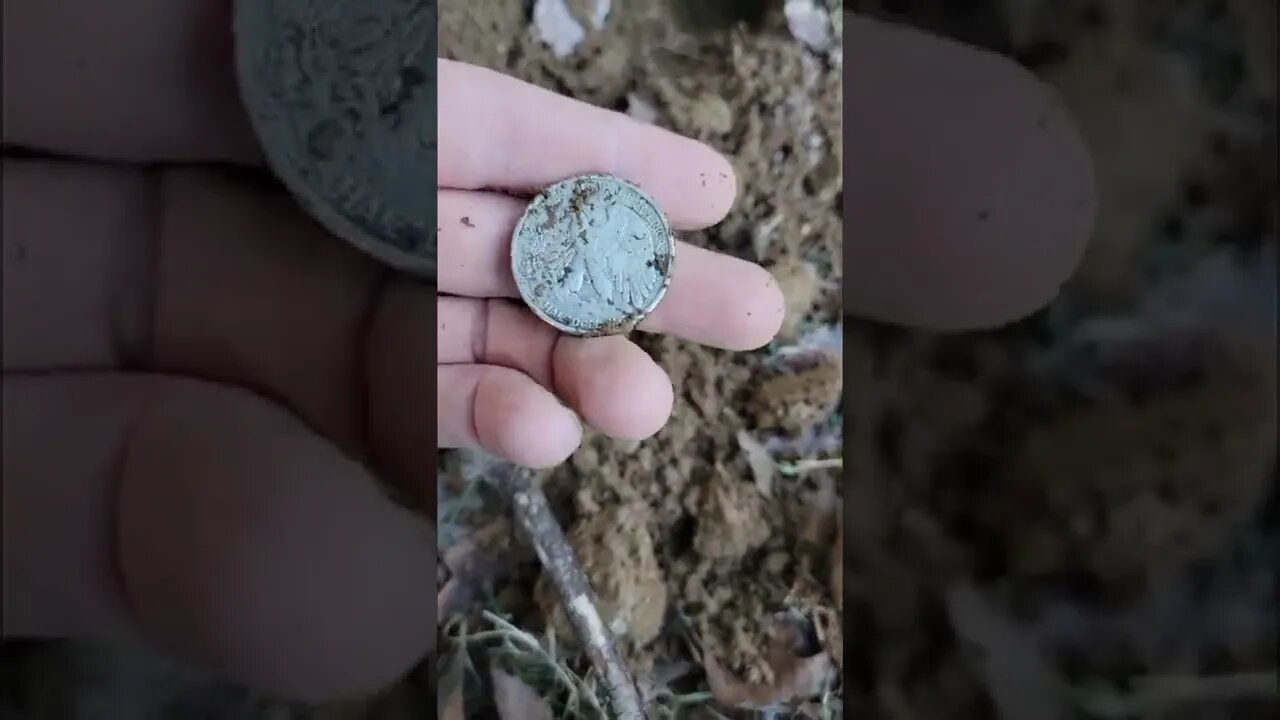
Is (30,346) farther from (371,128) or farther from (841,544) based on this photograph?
(841,544)

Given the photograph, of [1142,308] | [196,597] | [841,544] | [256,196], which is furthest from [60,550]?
[1142,308]

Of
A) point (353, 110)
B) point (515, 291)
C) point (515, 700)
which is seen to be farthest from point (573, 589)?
point (353, 110)

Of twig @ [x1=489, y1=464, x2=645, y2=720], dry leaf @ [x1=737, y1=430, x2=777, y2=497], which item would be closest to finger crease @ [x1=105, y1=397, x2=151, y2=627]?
twig @ [x1=489, y1=464, x2=645, y2=720]

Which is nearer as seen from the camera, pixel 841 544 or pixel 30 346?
pixel 30 346

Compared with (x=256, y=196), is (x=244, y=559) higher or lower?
lower

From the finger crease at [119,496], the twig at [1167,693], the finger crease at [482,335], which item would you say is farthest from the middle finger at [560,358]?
the twig at [1167,693]

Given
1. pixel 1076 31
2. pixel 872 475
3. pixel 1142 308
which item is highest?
pixel 1076 31

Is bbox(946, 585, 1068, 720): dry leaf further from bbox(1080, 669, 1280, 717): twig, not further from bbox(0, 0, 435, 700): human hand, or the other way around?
bbox(0, 0, 435, 700): human hand
